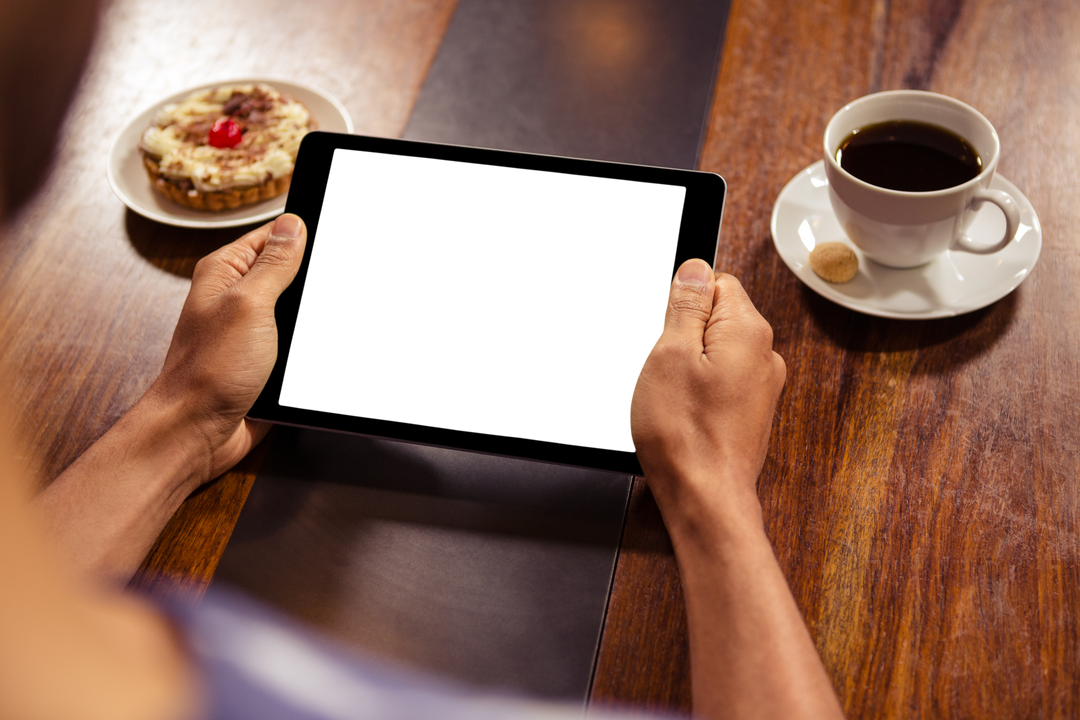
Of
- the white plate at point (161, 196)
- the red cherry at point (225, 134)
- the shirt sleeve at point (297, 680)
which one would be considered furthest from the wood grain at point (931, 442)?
the red cherry at point (225, 134)

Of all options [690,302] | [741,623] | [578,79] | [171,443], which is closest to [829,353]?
[690,302]

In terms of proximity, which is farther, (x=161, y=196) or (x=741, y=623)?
(x=161, y=196)

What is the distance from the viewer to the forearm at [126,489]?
0.71 m

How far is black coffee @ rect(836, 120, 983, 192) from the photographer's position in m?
0.81

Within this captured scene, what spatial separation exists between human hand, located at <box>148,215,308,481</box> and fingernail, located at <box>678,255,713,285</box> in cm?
45

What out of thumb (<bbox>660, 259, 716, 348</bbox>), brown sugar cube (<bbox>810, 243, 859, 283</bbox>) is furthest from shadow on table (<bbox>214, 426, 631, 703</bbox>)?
brown sugar cube (<bbox>810, 243, 859, 283</bbox>)

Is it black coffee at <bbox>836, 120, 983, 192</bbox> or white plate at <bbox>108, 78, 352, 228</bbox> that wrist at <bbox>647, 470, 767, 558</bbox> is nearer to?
black coffee at <bbox>836, 120, 983, 192</bbox>

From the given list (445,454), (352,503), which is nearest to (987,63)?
(445,454)

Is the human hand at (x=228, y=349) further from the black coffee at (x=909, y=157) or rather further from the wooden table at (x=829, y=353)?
the black coffee at (x=909, y=157)

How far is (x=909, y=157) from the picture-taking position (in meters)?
0.84

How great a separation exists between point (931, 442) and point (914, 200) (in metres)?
0.26

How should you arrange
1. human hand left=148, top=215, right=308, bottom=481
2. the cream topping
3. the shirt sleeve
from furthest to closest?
the cream topping
human hand left=148, top=215, right=308, bottom=481
the shirt sleeve

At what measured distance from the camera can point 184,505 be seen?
786mm

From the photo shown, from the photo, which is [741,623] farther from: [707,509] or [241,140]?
[241,140]
